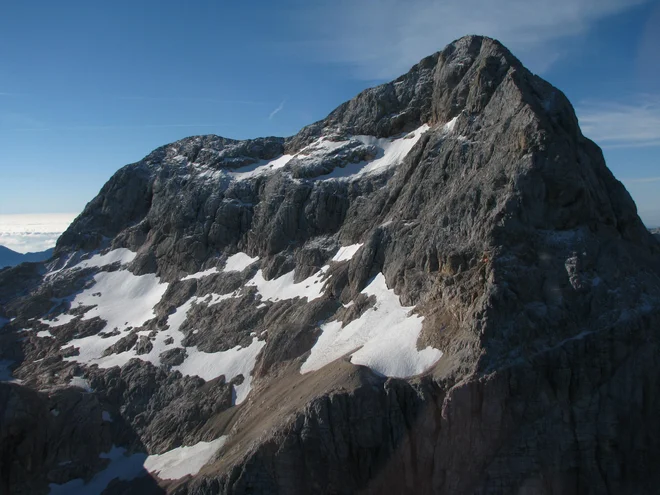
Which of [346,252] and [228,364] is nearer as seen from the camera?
[228,364]

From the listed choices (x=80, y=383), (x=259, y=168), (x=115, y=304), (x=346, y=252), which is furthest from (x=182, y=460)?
(x=259, y=168)

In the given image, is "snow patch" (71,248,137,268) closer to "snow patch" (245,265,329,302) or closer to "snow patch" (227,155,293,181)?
"snow patch" (227,155,293,181)

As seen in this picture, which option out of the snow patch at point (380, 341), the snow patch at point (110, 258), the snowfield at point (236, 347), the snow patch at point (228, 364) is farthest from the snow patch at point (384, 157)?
the snow patch at point (110, 258)

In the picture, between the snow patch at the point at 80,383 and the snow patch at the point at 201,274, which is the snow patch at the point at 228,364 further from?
the snow patch at the point at 201,274

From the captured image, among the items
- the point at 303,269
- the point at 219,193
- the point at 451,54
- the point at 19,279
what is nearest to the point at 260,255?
the point at 303,269

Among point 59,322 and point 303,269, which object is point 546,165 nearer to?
point 303,269

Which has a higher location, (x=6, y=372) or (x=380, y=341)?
(x=380, y=341)

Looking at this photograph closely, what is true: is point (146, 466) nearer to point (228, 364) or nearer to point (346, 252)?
point (228, 364)

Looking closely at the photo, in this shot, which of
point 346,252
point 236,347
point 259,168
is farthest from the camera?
point 259,168
